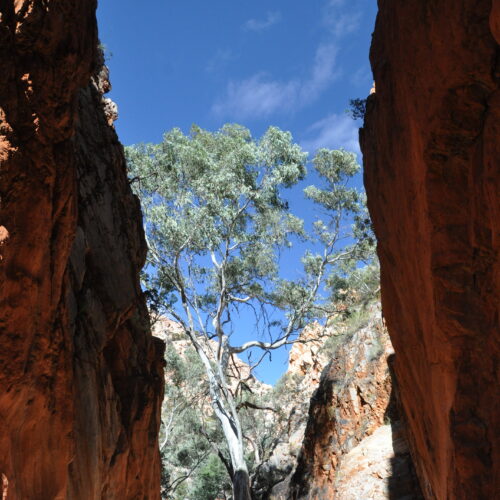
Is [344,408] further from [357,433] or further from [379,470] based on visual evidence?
[379,470]

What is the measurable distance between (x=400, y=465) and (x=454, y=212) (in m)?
8.63

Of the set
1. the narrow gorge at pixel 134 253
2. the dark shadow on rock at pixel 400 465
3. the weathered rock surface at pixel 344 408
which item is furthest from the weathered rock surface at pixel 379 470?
the narrow gorge at pixel 134 253

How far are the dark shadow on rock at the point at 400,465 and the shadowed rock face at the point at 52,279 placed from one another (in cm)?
656

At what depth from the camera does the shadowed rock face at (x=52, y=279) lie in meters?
4.65

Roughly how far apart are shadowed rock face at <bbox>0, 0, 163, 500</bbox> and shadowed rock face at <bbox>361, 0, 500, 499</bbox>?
371cm

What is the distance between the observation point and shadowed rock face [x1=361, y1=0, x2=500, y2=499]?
582 centimetres

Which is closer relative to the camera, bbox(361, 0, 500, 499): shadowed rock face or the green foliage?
bbox(361, 0, 500, 499): shadowed rock face

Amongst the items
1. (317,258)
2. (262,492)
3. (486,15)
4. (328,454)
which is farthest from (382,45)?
(262,492)

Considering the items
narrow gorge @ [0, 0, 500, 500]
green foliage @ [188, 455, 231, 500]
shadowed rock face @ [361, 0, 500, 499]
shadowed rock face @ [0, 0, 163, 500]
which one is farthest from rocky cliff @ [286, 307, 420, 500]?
green foliage @ [188, 455, 231, 500]

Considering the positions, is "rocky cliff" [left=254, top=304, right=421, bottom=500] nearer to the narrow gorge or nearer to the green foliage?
the narrow gorge

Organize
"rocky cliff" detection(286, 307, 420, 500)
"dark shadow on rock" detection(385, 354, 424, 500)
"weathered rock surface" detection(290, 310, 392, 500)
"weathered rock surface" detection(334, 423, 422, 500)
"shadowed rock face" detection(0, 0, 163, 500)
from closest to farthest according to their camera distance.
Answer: "shadowed rock face" detection(0, 0, 163, 500)
"dark shadow on rock" detection(385, 354, 424, 500)
"weathered rock surface" detection(334, 423, 422, 500)
"rocky cliff" detection(286, 307, 420, 500)
"weathered rock surface" detection(290, 310, 392, 500)

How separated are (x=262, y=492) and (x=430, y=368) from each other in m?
16.1

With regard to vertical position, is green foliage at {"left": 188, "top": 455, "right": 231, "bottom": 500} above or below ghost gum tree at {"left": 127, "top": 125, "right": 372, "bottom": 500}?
below

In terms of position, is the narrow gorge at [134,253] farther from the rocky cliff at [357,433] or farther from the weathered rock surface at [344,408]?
the weathered rock surface at [344,408]
